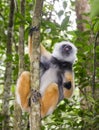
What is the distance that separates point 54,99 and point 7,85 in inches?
33.3

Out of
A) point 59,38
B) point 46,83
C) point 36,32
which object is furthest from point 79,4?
point 36,32

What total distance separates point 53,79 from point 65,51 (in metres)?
0.60

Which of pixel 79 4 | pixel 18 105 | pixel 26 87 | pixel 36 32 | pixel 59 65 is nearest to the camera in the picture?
pixel 36 32

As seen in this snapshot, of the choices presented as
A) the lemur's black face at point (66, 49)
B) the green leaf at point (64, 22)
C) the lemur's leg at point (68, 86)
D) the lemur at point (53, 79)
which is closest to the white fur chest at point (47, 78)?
the lemur at point (53, 79)

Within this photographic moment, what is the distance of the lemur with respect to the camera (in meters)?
3.68

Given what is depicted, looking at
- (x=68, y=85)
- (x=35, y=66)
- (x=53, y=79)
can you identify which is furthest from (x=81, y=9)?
(x=35, y=66)

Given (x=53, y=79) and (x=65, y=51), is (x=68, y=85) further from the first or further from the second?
(x=65, y=51)

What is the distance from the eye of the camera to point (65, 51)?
4336 millimetres

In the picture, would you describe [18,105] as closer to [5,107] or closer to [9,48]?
[5,107]

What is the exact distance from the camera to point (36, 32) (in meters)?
2.40

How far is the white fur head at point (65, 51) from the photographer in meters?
4.27

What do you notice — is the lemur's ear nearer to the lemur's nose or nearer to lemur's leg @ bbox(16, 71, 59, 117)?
the lemur's nose

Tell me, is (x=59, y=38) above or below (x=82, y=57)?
Result: above

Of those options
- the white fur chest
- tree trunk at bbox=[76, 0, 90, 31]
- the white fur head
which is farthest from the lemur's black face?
tree trunk at bbox=[76, 0, 90, 31]
